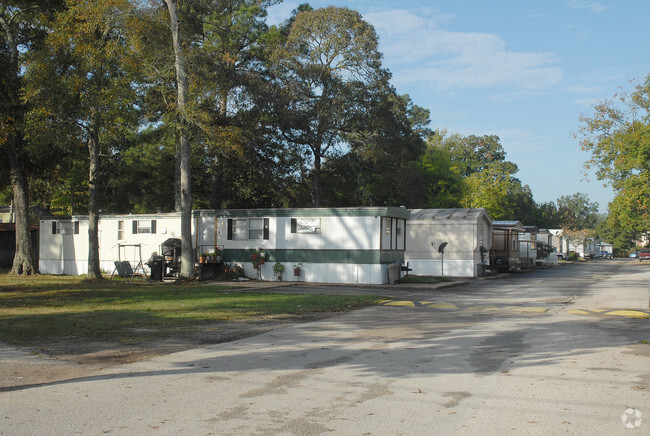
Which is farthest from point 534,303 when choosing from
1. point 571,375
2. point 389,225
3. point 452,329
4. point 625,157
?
point 625,157

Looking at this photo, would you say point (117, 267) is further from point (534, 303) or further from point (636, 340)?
point (636, 340)

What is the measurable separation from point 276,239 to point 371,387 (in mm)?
18311

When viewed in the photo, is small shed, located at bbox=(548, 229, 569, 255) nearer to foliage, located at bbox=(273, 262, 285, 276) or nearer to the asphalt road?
foliage, located at bbox=(273, 262, 285, 276)

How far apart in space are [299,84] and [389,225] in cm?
1384

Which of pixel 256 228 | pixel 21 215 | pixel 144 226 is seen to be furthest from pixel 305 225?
pixel 21 215

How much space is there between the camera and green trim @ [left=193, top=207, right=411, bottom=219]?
23.1 metres

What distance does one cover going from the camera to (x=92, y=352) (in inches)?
354

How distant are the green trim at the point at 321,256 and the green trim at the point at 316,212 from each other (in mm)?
1493

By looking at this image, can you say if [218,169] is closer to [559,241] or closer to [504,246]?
[504,246]

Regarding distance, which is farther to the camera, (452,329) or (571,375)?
(452,329)

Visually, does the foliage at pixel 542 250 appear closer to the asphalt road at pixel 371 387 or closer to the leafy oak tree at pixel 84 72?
the leafy oak tree at pixel 84 72

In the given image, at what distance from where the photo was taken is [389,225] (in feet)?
78.4

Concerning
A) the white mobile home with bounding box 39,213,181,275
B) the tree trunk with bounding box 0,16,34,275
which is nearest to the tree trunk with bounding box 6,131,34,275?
the tree trunk with bounding box 0,16,34,275

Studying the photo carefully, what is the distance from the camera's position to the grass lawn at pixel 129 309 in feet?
35.2
